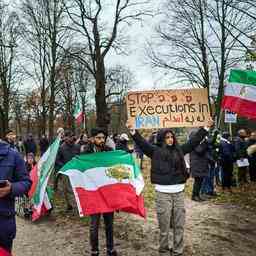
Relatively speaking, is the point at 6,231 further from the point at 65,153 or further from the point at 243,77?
the point at 65,153

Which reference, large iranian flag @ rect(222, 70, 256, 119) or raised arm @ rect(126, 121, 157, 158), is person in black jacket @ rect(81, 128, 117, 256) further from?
large iranian flag @ rect(222, 70, 256, 119)

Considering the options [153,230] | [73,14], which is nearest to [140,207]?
[153,230]

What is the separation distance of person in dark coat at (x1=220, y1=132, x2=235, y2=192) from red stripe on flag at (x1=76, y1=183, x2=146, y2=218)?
7.78 meters

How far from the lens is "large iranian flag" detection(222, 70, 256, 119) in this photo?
978 centimetres

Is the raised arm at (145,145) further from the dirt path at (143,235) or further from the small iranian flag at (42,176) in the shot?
the small iranian flag at (42,176)

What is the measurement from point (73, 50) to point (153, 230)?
67.2ft

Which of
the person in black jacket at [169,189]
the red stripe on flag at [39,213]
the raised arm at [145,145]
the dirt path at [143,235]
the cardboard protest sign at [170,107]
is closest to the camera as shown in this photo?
the person in black jacket at [169,189]

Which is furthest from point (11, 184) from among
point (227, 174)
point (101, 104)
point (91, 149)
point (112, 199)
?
point (101, 104)

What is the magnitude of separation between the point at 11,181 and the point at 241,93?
20.6 feet

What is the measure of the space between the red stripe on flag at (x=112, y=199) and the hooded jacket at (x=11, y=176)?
2.61 m

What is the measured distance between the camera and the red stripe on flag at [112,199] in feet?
23.7

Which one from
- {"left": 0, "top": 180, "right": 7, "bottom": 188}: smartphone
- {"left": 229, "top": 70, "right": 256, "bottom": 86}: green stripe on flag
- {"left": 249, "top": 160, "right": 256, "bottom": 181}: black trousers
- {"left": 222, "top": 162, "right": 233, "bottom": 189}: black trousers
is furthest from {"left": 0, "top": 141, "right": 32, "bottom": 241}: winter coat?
{"left": 249, "top": 160, "right": 256, "bottom": 181}: black trousers

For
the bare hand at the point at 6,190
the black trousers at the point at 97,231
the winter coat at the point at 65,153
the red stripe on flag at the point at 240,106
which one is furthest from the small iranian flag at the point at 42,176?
the bare hand at the point at 6,190

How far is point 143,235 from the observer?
8.56 m
